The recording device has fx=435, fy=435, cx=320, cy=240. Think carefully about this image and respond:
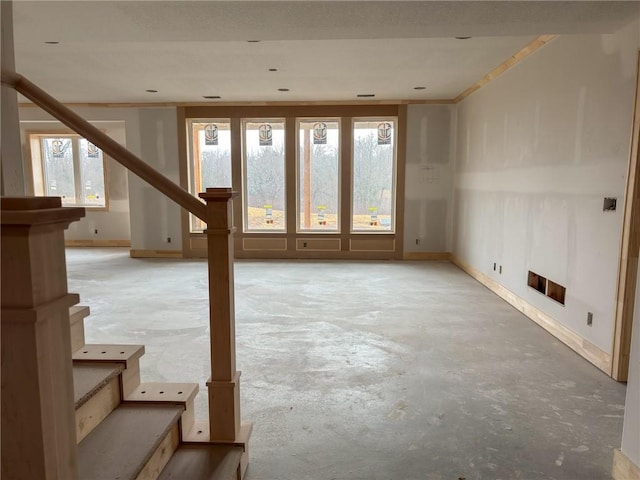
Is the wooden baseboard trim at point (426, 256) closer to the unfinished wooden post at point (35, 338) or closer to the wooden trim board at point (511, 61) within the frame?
the wooden trim board at point (511, 61)

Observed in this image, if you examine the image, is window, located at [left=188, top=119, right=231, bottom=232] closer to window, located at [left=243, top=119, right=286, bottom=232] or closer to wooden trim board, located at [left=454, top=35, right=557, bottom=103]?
window, located at [left=243, top=119, right=286, bottom=232]

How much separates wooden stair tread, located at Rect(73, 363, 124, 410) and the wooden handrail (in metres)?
0.75

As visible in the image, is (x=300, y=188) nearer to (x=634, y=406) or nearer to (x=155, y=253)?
(x=155, y=253)

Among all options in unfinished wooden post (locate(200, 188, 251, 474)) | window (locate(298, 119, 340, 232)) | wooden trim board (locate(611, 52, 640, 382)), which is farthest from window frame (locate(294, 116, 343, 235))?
unfinished wooden post (locate(200, 188, 251, 474))

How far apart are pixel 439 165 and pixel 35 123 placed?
811cm

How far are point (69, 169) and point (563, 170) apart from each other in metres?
9.40

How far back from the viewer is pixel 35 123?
8922 mm

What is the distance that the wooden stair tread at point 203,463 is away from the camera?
1729 millimetres

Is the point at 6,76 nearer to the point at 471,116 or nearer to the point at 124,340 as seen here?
the point at 124,340

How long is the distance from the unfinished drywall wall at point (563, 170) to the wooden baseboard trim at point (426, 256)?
5.92 feet

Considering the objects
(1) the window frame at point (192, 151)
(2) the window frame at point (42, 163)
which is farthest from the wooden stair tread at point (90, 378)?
(2) the window frame at point (42, 163)

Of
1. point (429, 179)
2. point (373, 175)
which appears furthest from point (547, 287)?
point (373, 175)

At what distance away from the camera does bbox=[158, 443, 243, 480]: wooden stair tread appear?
5.67 ft

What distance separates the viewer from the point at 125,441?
162 centimetres
